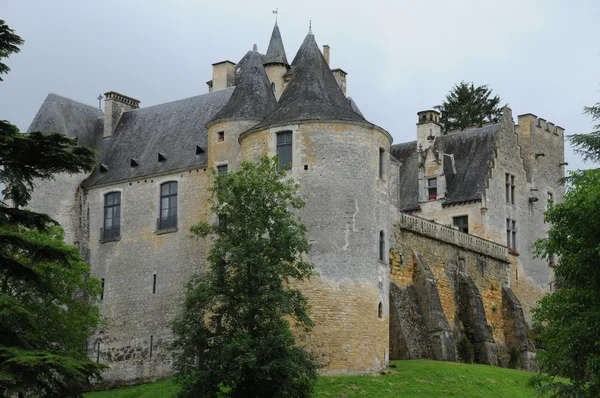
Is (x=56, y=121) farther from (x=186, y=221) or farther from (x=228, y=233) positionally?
(x=228, y=233)

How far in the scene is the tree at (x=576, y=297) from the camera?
26000mm

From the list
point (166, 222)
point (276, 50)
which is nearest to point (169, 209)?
point (166, 222)

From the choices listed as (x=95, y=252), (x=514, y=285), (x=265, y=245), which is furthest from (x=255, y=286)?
(x=514, y=285)

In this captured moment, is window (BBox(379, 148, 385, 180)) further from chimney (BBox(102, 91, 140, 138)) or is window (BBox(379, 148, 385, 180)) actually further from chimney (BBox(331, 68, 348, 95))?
chimney (BBox(102, 91, 140, 138))

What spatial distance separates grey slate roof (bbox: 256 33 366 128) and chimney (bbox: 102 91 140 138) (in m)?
10.3

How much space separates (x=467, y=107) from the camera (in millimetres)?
67625

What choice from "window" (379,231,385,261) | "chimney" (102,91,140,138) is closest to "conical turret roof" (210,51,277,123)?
"window" (379,231,385,261)

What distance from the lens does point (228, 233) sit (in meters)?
32.2

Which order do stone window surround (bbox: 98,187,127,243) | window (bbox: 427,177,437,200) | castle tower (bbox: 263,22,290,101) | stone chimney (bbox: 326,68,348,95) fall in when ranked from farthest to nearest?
1. window (bbox: 427,177,437,200)
2. stone chimney (bbox: 326,68,348,95)
3. castle tower (bbox: 263,22,290,101)
4. stone window surround (bbox: 98,187,127,243)

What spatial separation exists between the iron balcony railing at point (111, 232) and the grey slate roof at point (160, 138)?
1847mm

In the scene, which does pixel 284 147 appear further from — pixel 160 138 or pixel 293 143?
pixel 160 138

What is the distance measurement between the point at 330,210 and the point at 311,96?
4.26 m

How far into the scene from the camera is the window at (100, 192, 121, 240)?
4506 centimetres

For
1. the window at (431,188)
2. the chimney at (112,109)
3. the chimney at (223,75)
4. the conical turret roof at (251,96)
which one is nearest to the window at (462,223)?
the window at (431,188)
